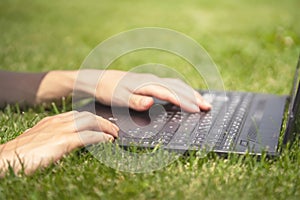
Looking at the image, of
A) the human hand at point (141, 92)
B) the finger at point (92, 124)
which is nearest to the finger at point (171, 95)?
the human hand at point (141, 92)

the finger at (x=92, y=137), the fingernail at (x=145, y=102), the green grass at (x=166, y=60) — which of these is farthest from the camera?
the fingernail at (x=145, y=102)

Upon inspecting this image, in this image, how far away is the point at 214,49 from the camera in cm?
380

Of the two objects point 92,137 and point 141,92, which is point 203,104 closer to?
point 141,92

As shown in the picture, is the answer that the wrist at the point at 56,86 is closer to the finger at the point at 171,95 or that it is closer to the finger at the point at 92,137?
the finger at the point at 171,95

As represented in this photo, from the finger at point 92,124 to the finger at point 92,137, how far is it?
2cm

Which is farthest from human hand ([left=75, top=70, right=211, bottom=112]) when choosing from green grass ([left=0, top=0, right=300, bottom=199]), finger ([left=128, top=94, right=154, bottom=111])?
green grass ([left=0, top=0, right=300, bottom=199])

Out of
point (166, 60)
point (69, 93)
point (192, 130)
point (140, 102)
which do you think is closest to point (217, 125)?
point (192, 130)

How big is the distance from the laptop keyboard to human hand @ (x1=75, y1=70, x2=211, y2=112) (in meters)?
0.04

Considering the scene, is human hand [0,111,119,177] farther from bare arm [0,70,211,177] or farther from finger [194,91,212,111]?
finger [194,91,212,111]

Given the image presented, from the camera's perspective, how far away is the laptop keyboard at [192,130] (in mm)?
1852

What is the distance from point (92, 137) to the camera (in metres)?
1.80

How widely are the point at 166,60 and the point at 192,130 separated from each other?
5.61ft

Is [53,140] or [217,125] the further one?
[217,125]

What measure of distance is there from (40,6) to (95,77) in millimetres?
3399
